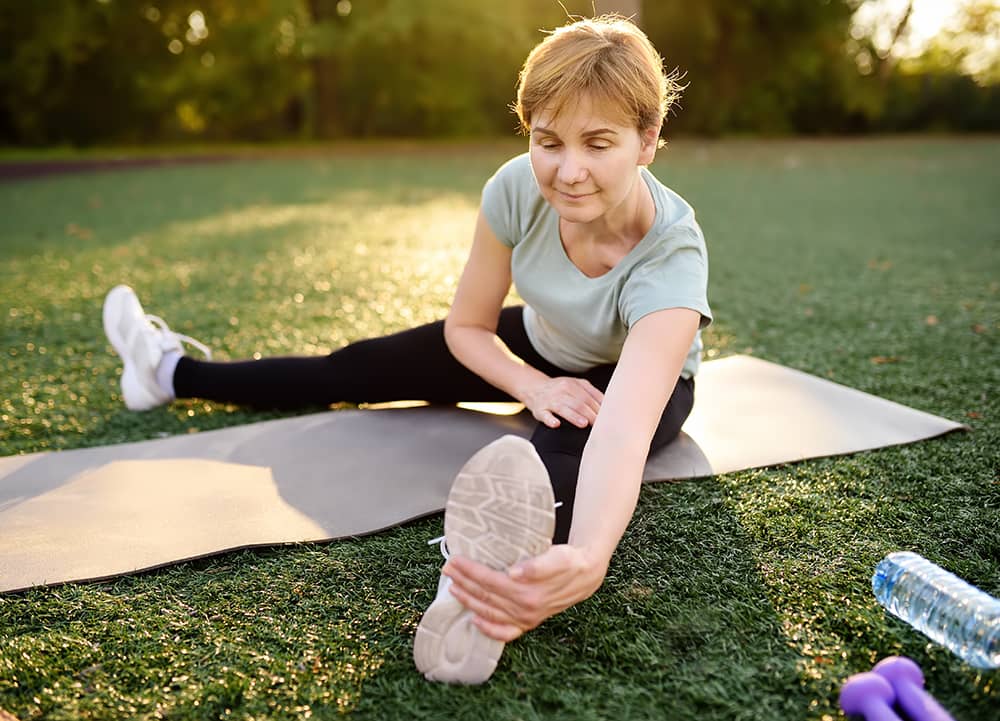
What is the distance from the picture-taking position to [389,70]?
20094 millimetres

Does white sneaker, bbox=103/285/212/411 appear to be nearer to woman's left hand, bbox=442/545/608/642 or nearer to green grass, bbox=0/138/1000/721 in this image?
green grass, bbox=0/138/1000/721

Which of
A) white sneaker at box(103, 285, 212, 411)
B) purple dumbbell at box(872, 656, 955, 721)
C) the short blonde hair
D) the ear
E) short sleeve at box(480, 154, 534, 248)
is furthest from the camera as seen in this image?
white sneaker at box(103, 285, 212, 411)

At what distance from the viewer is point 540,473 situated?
53.2 inches

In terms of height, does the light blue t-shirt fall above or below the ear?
below

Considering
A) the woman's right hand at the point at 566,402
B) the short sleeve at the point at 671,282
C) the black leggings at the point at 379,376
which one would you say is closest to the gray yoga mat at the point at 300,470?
the black leggings at the point at 379,376

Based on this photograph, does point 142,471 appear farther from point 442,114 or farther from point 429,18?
point 442,114

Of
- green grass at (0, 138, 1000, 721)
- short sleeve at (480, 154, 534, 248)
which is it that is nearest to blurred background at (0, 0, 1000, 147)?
green grass at (0, 138, 1000, 721)

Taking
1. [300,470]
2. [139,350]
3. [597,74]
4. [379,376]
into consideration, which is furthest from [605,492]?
[139,350]

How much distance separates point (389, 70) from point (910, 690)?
20.5m

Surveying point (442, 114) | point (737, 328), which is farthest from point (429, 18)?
point (737, 328)

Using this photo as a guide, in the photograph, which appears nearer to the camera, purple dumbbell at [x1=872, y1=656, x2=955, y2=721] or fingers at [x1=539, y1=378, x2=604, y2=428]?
purple dumbbell at [x1=872, y1=656, x2=955, y2=721]

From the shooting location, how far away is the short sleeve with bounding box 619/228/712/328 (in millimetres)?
1744

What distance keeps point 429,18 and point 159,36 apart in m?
5.48

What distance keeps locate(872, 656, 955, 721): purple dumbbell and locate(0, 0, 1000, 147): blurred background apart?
→ 1650 centimetres
